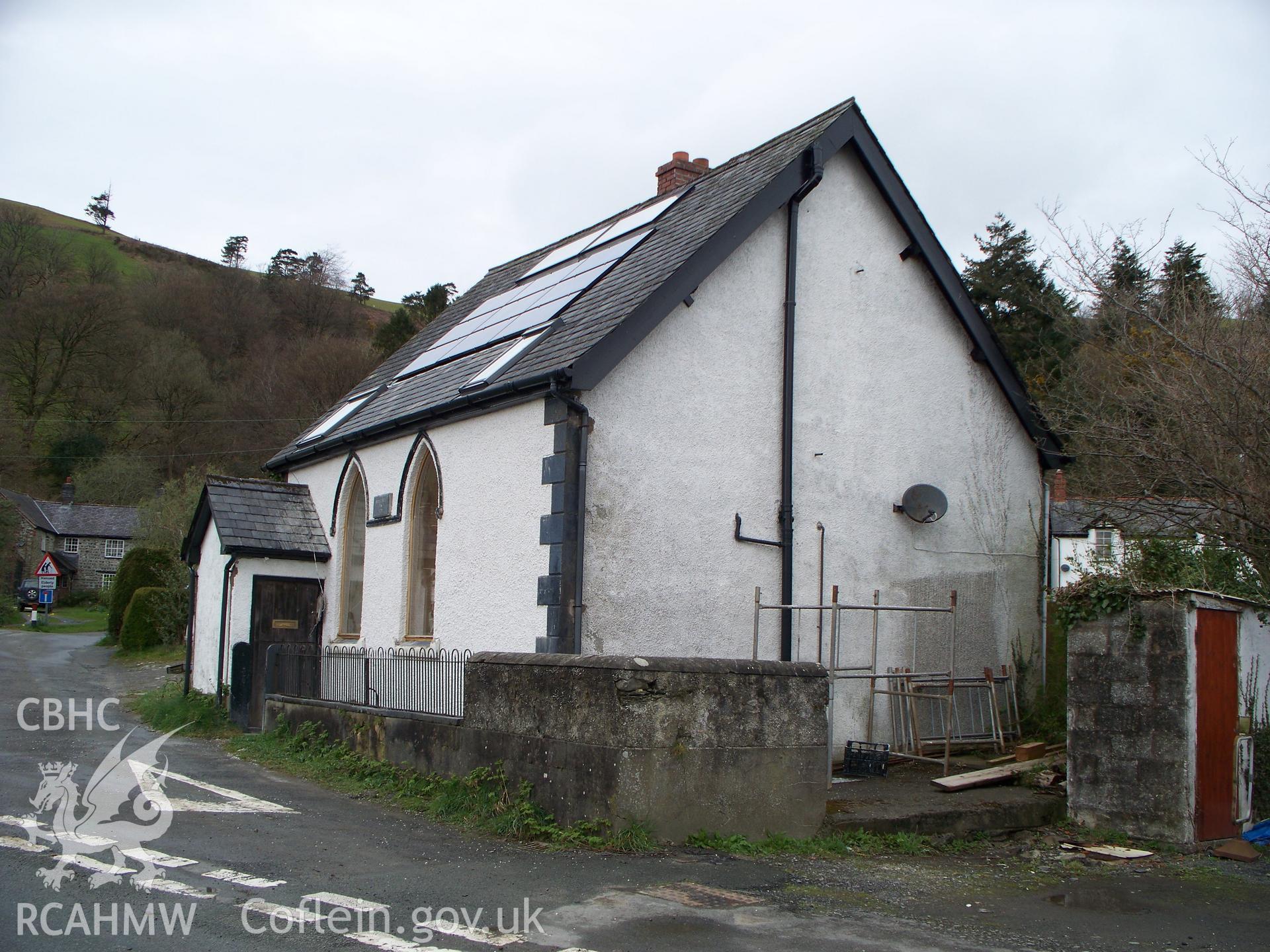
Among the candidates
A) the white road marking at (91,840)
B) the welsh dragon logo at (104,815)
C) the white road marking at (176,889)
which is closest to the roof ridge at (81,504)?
the welsh dragon logo at (104,815)

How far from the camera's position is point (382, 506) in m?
14.3

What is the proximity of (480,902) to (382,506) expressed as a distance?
28.6 ft

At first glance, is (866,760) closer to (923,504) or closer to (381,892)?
(923,504)

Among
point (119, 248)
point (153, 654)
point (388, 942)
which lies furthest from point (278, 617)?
point (119, 248)

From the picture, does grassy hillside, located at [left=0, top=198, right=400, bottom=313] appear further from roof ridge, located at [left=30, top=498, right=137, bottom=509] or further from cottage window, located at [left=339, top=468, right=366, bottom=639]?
cottage window, located at [left=339, top=468, right=366, bottom=639]

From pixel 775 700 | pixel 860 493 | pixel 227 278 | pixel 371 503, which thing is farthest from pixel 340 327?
pixel 775 700

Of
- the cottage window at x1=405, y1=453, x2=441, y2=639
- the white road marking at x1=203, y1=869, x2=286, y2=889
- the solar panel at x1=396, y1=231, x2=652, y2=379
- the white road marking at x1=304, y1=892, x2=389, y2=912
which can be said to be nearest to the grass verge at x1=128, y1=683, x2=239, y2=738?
the cottage window at x1=405, y1=453, x2=441, y2=639

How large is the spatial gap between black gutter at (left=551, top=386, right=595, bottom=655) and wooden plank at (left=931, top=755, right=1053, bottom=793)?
355 centimetres

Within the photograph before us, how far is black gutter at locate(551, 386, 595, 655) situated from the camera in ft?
33.8

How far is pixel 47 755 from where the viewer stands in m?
11.7

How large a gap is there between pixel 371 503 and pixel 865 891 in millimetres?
9478

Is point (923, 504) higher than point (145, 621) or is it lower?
higher

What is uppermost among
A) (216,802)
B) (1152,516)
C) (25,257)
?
(25,257)

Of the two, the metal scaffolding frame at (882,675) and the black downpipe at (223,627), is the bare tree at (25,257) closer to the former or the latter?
the black downpipe at (223,627)
